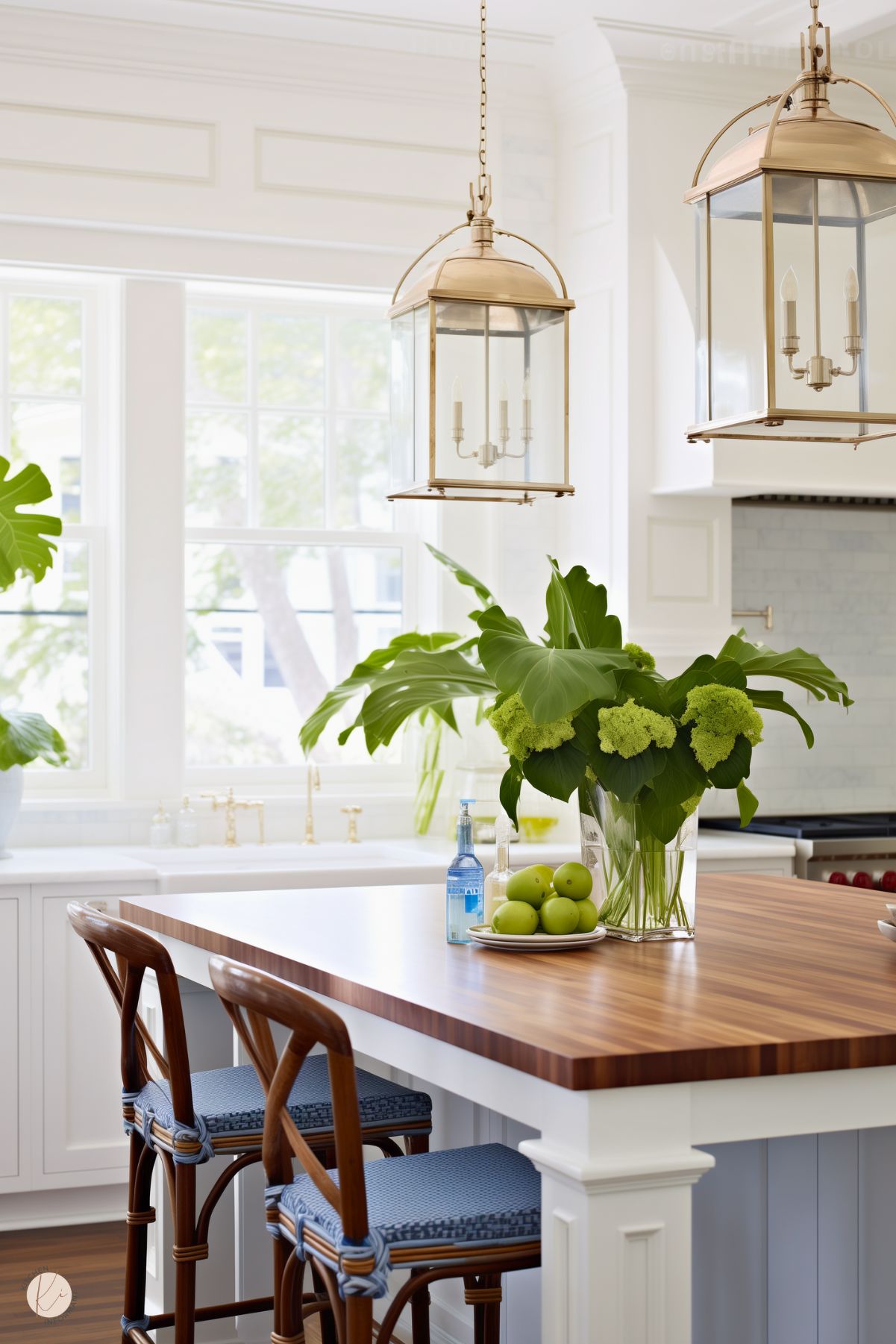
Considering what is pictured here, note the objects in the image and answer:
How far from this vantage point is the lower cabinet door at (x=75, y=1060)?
4.16m

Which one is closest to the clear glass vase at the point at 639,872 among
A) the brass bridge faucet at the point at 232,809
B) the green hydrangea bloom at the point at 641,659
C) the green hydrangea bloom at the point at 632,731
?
the green hydrangea bloom at the point at 632,731

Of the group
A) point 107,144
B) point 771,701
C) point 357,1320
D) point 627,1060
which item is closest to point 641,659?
point 771,701

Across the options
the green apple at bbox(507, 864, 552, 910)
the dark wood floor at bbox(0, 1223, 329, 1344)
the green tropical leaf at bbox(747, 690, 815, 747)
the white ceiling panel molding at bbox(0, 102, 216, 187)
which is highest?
the white ceiling panel molding at bbox(0, 102, 216, 187)

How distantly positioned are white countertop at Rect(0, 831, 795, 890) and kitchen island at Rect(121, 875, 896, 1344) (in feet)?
5.91

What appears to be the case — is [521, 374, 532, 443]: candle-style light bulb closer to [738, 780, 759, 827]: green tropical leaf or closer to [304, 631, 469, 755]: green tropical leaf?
[304, 631, 469, 755]: green tropical leaf

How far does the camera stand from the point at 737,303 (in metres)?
2.31

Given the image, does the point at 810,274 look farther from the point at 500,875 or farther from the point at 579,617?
the point at 500,875

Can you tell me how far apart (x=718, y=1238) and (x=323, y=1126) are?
2.21ft

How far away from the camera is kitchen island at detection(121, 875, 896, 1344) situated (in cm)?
167

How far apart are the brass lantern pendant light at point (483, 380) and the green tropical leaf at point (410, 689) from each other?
43 cm

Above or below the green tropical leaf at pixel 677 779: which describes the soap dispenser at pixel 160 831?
below

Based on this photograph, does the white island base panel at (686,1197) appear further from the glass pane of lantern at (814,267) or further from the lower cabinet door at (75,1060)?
the lower cabinet door at (75,1060)

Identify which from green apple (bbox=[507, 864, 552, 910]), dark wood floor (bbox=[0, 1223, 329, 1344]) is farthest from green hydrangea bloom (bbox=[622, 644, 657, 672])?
dark wood floor (bbox=[0, 1223, 329, 1344])

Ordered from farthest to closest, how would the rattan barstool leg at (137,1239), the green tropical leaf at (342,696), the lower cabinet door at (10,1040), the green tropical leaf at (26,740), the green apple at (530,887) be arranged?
the green tropical leaf at (26,740), the lower cabinet door at (10,1040), the green tropical leaf at (342,696), the rattan barstool leg at (137,1239), the green apple at (530,887)
